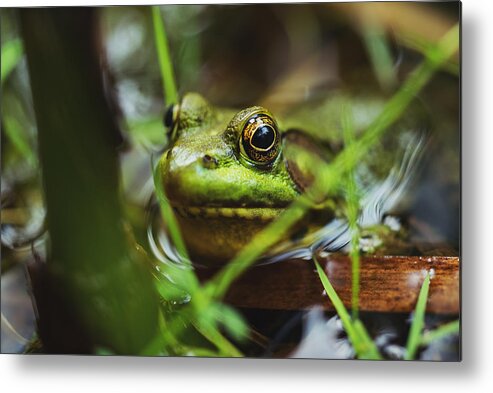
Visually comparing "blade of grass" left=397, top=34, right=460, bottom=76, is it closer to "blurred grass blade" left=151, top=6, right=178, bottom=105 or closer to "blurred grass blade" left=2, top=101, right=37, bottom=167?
"blurred grass blade" left=151, top=6, right=178, bottom=105

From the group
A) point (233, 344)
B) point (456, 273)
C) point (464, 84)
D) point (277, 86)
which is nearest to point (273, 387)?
point (233, 344)

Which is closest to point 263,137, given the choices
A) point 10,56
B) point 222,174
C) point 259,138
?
point 259,138

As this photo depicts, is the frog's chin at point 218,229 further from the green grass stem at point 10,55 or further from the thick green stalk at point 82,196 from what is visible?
the green grass stem at point 10,55

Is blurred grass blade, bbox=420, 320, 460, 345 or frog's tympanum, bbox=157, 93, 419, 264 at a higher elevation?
frog's tympanum, bbox=157, 93, 419, 264

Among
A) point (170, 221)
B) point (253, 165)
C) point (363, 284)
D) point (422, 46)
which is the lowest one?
point (363, 284)

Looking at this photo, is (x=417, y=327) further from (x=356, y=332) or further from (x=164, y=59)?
(x=164, y=59)

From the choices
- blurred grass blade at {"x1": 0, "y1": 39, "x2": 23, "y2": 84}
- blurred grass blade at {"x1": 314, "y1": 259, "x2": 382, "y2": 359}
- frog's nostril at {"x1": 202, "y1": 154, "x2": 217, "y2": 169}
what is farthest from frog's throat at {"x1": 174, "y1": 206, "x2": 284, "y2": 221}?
blurred grass blade at {"x1": 0, "y1": 39, "x2": 23, "y2": 84}
